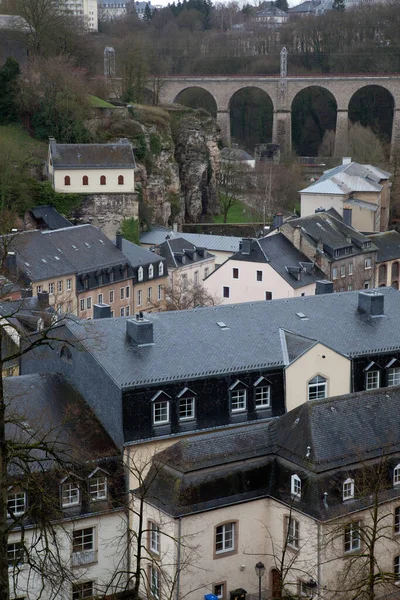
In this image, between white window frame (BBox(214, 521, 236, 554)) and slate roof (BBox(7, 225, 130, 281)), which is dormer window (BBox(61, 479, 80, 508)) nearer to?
white window frame (BBox(214, 521, 236, 554))

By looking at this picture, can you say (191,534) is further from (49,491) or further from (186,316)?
(186,316)

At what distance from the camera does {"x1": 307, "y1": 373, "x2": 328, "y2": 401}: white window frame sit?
28.5 metres

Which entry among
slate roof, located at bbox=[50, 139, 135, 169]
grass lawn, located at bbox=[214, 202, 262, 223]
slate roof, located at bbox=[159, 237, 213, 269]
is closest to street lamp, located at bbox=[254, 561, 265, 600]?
slate roof, located at bbox=[159, 237, 213, 269]

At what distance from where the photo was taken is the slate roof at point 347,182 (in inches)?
2522

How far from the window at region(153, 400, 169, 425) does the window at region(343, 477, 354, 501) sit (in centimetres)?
469

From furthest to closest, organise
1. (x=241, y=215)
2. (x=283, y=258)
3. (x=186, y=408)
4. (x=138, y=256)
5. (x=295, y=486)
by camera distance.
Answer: (x=241, y=215)
(x=138, y=256)
(x=283, y=258)
(x=186, y=408)
(x=295, y=486)

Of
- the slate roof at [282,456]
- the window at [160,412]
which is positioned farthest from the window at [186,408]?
the slate roof at [282,456]

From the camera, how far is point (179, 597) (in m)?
23.3

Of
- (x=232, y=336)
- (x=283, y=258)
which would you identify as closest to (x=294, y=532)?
(x=232, y=336)

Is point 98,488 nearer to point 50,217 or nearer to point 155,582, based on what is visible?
point 155,582

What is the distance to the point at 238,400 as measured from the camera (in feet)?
90.5

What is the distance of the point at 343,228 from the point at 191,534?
33.2 m

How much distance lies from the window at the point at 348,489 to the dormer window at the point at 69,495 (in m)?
5.67

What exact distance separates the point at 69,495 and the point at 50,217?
112ft
